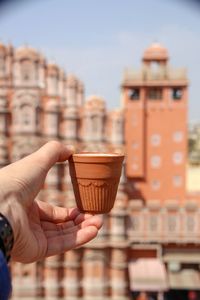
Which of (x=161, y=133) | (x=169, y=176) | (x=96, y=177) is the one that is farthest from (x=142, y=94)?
(x=96, y=177)

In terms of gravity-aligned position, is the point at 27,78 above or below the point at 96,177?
above

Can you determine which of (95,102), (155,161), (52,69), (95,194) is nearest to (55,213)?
(95,194)

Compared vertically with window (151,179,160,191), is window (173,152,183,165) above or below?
above

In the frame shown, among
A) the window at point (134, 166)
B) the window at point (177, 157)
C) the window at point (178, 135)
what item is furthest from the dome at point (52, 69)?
the window at point (177, 157)

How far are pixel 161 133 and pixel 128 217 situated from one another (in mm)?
2785

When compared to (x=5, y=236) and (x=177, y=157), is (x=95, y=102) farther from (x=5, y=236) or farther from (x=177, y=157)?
(x=5, y=236)

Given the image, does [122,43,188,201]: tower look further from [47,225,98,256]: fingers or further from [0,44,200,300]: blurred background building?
[47,225,98,256]: fingers

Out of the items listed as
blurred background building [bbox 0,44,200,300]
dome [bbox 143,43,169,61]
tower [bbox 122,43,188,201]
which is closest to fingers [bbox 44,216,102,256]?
blurred background building [bbox 0,44,200,300]

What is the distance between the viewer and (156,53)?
40.7 feet

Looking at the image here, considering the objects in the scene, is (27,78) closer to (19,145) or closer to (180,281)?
(19,145)

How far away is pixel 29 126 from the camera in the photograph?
35.3 feet

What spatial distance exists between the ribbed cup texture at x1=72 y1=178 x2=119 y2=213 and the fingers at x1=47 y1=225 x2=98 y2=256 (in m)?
0.09

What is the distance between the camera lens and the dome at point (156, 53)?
12.3 meters

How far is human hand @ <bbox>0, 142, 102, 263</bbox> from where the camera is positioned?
3.93 feet
